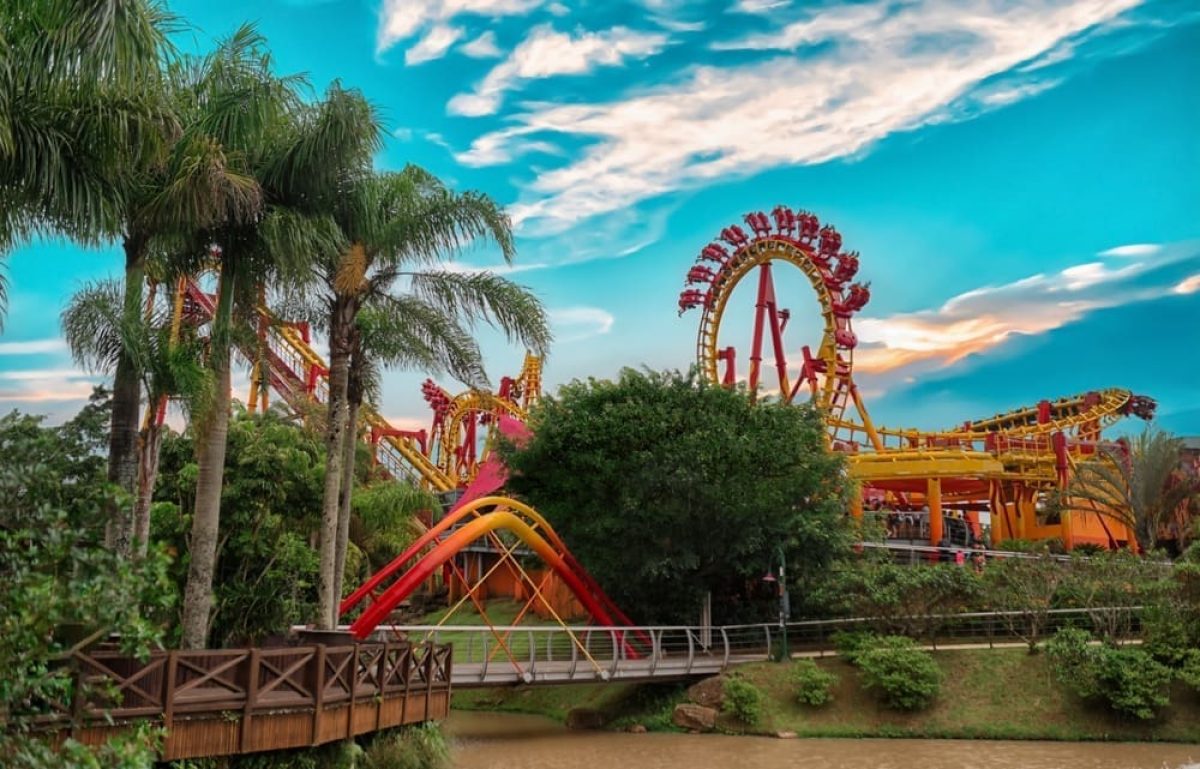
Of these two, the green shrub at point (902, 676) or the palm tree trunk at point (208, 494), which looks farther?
the green shrub at point (902, 676)

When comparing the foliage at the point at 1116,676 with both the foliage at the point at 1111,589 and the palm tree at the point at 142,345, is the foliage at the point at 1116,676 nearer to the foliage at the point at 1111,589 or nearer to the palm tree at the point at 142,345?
the foliage at the point at 1111,589

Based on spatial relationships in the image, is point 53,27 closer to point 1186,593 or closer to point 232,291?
point 232,291

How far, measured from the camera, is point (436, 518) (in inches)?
1794

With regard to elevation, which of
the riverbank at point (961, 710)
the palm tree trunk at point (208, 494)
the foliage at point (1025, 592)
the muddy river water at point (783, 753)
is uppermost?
the palm tree trunk at point (208, 494)

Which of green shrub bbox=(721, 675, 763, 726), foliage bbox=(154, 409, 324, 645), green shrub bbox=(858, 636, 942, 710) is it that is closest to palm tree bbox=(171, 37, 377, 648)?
foliage bbox=(154, 409, 324, 645)

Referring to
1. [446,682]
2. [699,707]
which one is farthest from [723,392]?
[446,682]

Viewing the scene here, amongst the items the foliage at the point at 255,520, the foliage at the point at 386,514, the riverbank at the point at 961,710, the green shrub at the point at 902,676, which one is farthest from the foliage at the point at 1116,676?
the foliage at the point at 386,514

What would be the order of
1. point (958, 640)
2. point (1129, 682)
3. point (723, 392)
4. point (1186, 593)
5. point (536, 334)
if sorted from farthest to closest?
point (723, 392) → point (958, 640) → point (1186, 593) → point (1129, 682) → point (536, 334)

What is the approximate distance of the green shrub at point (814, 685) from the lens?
75.5ft

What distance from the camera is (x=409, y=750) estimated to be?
14.5m

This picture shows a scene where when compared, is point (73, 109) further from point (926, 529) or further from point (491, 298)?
point (926, 529)

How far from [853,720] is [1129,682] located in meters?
5.83

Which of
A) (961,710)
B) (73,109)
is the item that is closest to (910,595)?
(961,710)

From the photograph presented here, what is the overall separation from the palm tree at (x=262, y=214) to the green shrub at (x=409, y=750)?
294 cm
